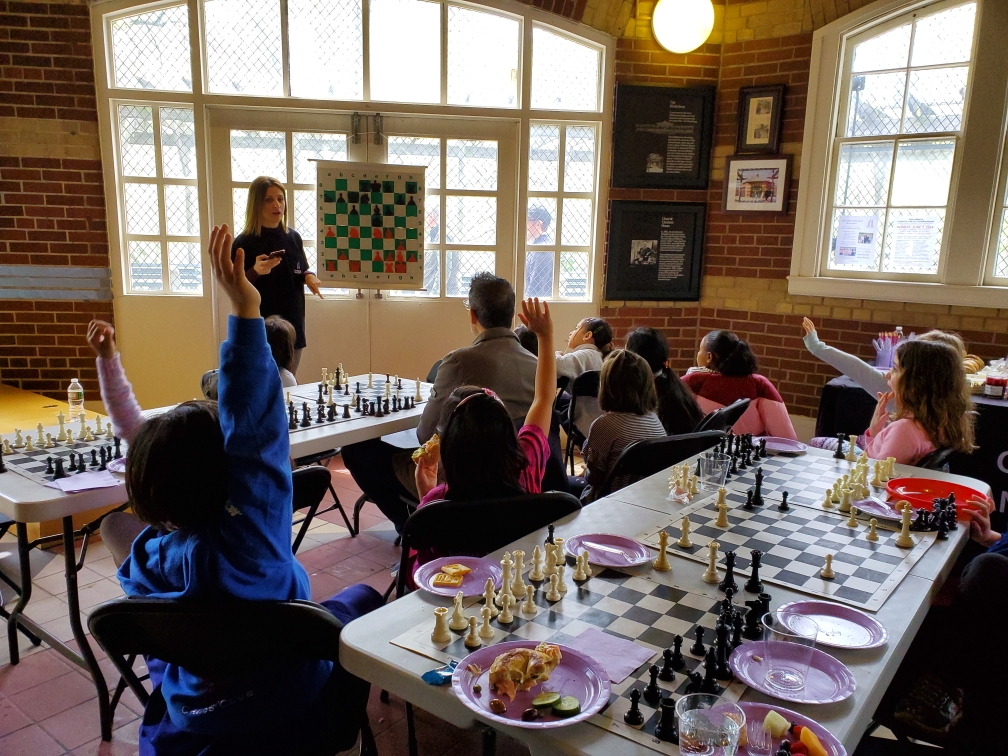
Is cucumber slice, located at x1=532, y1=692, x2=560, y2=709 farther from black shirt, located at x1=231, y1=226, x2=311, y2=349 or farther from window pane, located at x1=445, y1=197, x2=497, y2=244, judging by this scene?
window pane, located at x1=445, y1=197, x2=497, y2=244

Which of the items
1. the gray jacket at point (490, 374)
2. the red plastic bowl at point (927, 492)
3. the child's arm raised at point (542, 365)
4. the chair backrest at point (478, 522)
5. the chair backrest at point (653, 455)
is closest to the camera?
the chair backrest at point (478, 522)

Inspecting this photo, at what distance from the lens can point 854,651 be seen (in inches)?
56.4

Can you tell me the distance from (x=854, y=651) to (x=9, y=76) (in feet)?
19.8

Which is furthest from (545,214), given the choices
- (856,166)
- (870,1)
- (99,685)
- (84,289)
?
(99,685)

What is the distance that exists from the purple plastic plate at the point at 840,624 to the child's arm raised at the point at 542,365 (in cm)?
106

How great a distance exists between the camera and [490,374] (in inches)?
121

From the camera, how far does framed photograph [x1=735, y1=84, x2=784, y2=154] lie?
556 centimetres

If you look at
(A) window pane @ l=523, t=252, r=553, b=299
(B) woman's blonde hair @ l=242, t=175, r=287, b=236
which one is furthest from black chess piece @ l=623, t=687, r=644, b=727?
(A) window pane @ l=523, t=252, r=553, b=299

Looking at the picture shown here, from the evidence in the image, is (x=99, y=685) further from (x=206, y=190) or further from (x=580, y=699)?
(x=206, y=190)

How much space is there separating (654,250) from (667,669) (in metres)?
4.96

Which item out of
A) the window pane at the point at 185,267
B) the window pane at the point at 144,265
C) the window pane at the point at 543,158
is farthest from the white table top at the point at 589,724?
the window pane at the point at 144,265

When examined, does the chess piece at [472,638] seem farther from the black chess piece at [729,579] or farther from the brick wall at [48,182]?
the brick wall at [48,182]

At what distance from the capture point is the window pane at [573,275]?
6.02m

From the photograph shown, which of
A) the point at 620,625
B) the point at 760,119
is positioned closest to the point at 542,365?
the point at 620,625
